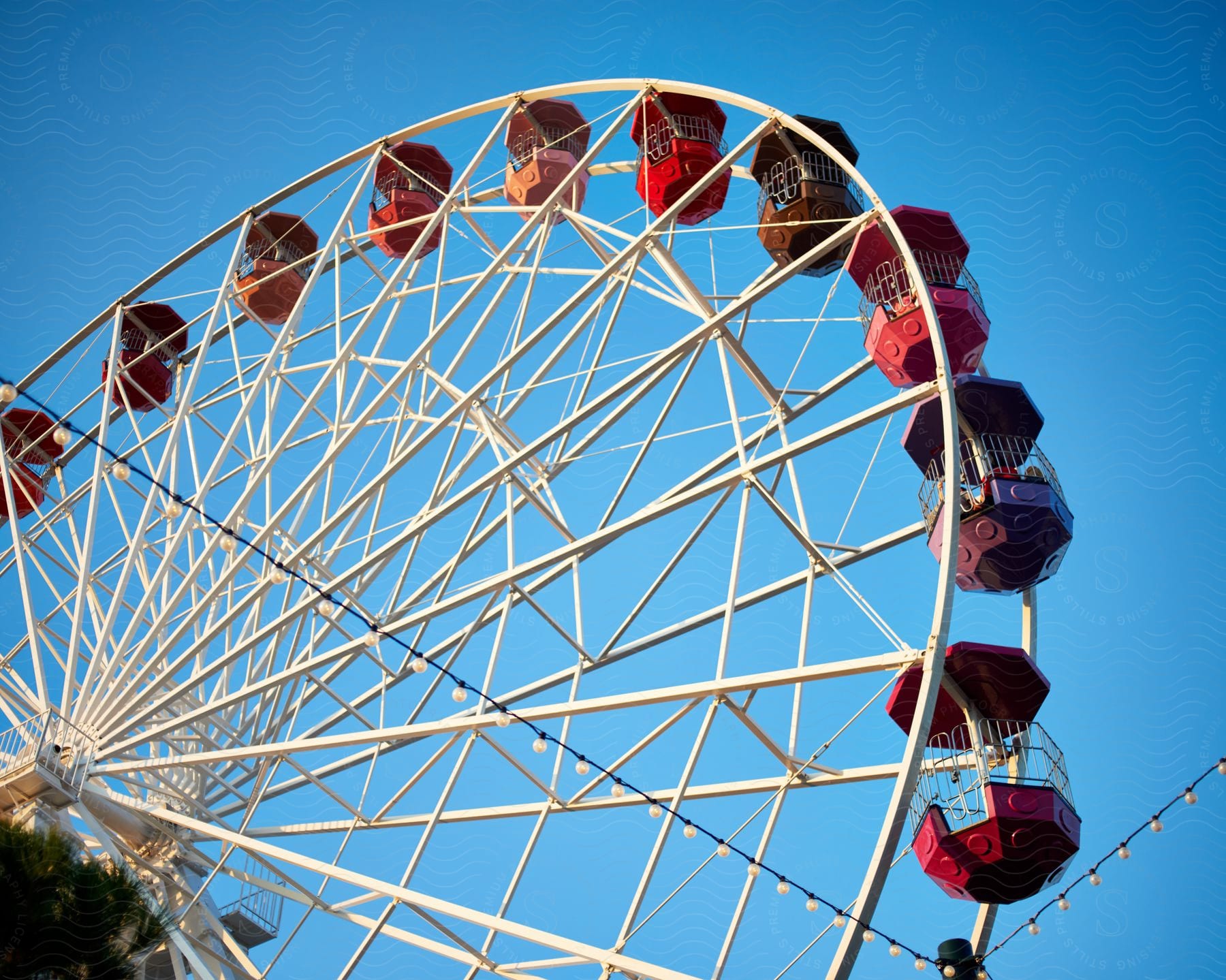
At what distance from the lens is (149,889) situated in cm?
1778

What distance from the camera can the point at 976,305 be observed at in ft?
56.7

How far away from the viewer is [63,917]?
11.4 meters

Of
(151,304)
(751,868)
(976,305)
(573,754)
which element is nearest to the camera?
(751,868)

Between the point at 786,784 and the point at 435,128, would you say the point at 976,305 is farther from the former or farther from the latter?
the point at 435,128

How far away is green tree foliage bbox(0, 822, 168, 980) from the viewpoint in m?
11.2

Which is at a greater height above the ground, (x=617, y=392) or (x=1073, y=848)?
(x=617, y=392)

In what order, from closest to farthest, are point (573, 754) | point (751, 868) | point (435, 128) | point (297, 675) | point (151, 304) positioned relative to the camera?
point (751, 868) → point (573, 754) → point (297, 675) → point (435, 128) → point (151, 304)

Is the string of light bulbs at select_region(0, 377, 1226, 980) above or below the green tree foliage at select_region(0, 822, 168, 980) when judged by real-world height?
above

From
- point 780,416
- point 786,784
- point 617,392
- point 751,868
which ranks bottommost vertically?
point 751,868

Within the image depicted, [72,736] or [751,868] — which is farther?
[72,736]

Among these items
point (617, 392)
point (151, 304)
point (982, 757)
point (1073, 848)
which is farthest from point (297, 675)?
point (151, 304)

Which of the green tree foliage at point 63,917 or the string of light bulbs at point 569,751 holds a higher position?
the string of light bulbs at point 569,751

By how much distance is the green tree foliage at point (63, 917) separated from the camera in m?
11.2

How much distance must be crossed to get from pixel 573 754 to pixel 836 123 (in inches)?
348
